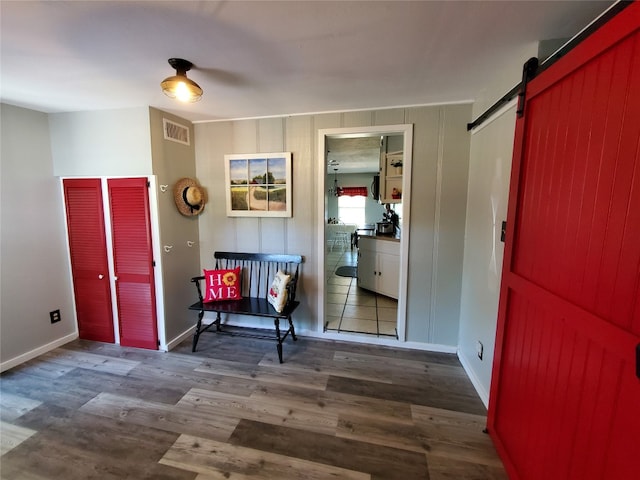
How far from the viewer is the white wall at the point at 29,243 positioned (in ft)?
7.68

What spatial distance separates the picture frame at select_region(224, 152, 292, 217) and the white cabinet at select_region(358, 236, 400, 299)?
5.63 ft

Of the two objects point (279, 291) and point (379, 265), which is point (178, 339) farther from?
point (379, 265)

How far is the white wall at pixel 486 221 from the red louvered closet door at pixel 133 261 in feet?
9.58

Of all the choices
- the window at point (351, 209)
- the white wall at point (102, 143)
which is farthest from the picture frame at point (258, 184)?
the window at point (351, 209)

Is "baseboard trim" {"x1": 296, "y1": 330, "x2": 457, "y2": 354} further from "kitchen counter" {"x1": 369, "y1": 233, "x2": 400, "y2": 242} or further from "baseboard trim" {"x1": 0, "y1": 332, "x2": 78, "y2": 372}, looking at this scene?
"baseboard trim" {"x1": 0, "y1": 332, "x2": 78, "y2": 372}

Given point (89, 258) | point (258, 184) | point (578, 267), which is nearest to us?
point (578, 267)

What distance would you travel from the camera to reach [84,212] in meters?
2.70

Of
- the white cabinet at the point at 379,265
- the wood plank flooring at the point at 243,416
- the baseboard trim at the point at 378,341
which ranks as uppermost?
the white cabinet at the point at 379,265

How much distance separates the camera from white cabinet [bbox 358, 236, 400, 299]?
3792 millimetres

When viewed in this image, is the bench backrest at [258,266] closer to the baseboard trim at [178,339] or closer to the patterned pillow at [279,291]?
the patterned pillow at [279,291]

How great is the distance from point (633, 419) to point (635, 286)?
1.32 feet

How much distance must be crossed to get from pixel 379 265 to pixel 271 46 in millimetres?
3142

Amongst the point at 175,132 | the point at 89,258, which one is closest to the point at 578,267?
the point at 175,132

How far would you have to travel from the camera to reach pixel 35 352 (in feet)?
8.36
